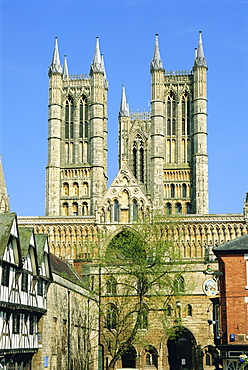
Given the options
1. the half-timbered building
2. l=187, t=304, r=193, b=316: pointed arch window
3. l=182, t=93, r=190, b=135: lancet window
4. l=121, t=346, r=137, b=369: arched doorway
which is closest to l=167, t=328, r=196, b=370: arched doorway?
l=187, t=304, r=193, b=316: pointed arch window

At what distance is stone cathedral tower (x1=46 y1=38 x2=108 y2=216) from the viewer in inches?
3765

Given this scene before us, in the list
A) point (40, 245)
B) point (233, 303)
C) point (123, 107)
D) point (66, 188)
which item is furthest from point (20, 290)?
point (123, 107)

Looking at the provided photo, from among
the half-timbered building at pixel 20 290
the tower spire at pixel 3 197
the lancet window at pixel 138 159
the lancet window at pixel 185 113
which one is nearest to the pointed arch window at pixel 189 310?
the half-timbered building at pixel 20 290

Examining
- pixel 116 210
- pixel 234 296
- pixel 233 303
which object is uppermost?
pixel 116 210

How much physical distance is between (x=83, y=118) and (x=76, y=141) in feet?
12.0

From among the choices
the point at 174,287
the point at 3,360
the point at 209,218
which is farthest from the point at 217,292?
the point at 209,218

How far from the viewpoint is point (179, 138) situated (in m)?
98.7

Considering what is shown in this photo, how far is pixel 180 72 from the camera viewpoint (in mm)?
100625

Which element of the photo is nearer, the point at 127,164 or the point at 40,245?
the point at 40,245

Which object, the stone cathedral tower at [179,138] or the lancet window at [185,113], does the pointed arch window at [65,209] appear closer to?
the stone cathedral tower at [179,138]

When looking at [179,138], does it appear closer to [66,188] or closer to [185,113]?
[185,113]

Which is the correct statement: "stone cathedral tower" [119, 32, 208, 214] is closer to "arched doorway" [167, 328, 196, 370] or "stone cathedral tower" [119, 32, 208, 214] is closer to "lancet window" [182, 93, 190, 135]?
"lancet window" [182, 93, 190, 135]

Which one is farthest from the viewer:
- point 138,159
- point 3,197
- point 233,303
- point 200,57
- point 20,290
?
point 138,159

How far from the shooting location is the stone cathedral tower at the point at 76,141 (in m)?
95.6
